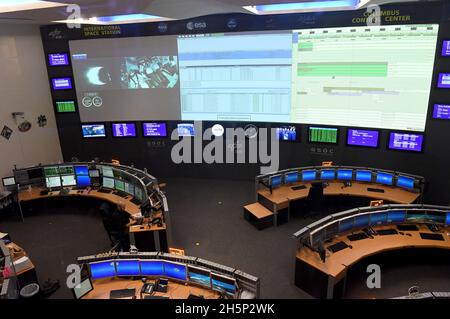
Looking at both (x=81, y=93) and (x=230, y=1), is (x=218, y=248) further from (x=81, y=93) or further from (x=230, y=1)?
(x=81, y=93)

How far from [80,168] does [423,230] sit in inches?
263

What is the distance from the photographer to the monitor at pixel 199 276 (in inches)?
161

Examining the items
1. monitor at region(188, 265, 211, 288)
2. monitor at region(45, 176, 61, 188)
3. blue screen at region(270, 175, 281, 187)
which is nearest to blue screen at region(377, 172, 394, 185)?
blue screen at region(270, 175, 281, 187)

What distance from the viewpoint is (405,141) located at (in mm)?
7270

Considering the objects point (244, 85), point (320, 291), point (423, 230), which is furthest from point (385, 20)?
point (320, 291)

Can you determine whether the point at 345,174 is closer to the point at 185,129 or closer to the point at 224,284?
the point at 185,129

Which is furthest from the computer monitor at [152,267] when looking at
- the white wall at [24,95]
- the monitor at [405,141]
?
the monitor at [405,141]

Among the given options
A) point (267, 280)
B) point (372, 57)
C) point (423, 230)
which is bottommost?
point (267, 280)

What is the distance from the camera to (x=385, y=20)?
22.5ft

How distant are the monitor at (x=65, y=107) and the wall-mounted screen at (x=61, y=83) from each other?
38 cm

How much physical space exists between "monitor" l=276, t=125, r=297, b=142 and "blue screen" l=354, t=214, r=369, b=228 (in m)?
3.20

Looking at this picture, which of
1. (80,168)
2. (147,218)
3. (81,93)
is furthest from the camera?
(81,93)

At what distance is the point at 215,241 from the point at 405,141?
4413 mm

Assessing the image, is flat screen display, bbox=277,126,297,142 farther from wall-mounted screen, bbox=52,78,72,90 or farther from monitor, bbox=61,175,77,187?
wall-mounted screen, bbox=52,78,72,90
